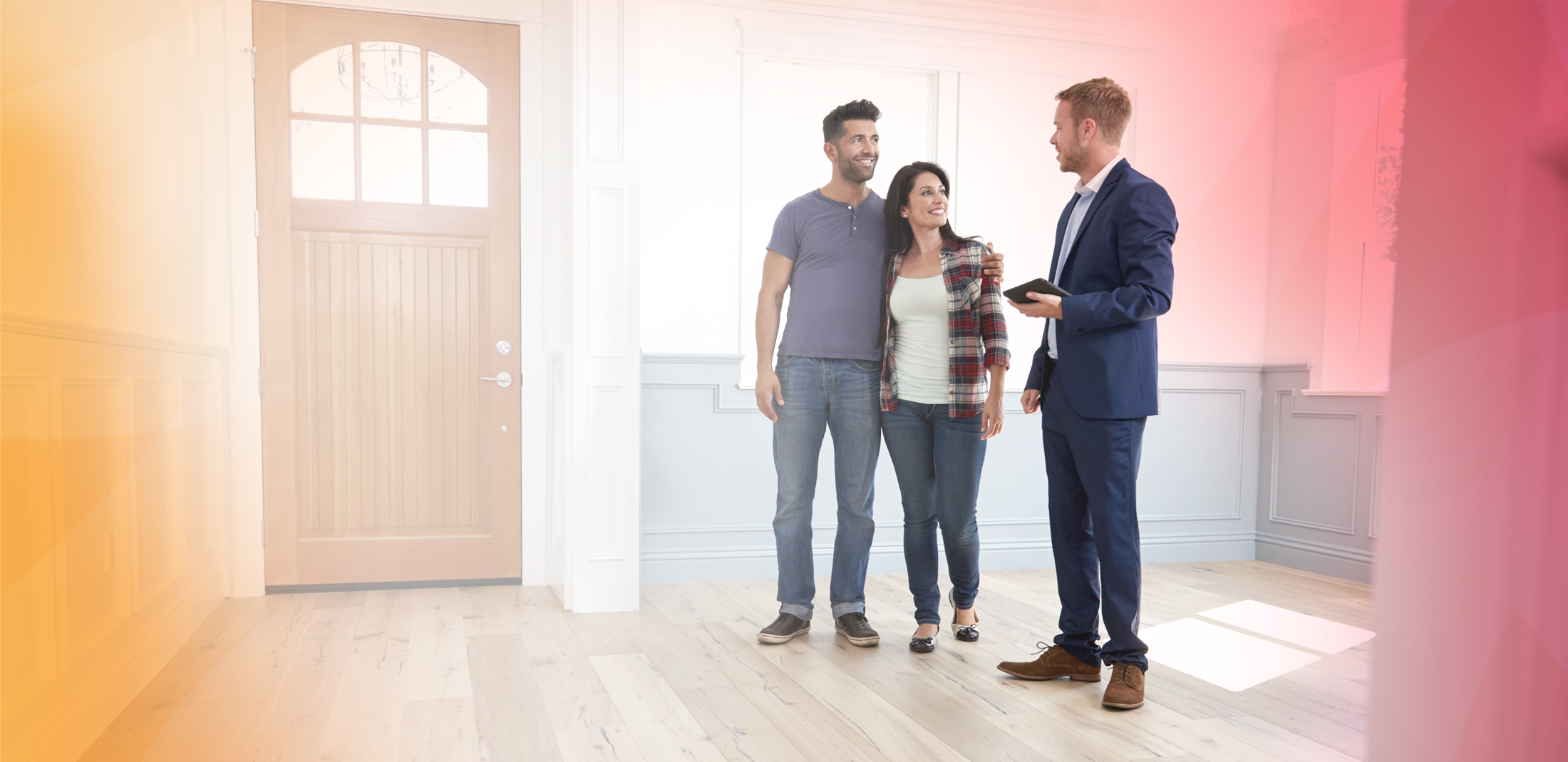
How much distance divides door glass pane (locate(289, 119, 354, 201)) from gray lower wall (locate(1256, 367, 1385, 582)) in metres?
3.84

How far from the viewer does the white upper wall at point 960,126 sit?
342 cm

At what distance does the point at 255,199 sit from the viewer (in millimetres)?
3082

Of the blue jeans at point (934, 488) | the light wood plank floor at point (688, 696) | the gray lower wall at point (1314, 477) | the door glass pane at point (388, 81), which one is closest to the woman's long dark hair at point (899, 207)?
the blue jeans at point (934, 488)

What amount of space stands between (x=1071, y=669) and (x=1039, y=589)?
1158 mm

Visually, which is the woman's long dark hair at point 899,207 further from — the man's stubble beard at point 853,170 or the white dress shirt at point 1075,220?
the white dress shirt at point 1075,220

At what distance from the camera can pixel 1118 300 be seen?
1883 mm

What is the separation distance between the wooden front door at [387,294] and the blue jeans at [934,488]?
5.17ft

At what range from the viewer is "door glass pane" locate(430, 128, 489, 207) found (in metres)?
3.23

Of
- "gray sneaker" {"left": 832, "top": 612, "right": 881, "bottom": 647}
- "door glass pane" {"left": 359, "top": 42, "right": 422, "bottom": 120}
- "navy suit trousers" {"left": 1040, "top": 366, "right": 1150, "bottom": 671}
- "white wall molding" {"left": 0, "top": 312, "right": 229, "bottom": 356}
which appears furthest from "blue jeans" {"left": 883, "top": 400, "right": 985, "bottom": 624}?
"white wall molding" {"left": 0, "top": 312, "right": 229, "bottom": 356}

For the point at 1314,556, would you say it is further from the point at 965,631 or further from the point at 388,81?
the point at 388,81

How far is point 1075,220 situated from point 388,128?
7.85ft

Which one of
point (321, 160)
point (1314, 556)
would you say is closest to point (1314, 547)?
point (1314, 556)

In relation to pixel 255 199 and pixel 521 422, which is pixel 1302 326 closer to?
pixel 521 422
